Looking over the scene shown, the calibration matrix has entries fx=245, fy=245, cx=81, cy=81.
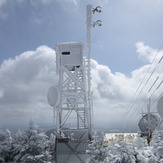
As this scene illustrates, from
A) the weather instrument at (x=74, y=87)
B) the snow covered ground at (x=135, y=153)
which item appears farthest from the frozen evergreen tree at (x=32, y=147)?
the snow covered ground at (x=135, y=153)

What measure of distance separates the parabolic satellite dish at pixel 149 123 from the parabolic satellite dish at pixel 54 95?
11621 mm

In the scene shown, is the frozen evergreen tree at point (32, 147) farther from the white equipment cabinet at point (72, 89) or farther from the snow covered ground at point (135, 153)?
the snow covered ground at point (135, 153)

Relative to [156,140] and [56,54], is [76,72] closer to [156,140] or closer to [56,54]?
[56,54]

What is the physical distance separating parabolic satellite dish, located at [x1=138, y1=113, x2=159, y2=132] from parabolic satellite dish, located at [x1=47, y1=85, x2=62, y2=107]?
38.1 ft

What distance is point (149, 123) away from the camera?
2986 cm

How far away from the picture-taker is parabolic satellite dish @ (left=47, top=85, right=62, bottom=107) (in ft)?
80.9

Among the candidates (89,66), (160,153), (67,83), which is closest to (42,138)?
(67,83)

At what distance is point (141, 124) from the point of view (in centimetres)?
3206

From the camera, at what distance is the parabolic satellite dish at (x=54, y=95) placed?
971 inches

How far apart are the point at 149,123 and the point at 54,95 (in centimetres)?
1268

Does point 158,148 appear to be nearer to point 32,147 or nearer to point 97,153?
point 97,153

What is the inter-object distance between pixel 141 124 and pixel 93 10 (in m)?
16.3

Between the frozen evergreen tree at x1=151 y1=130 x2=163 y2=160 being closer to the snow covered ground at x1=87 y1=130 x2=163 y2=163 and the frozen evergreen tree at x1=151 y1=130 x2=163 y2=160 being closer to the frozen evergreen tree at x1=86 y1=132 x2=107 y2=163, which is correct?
the snow covered ground at x1=87 y1=130 x2=163 y2=163

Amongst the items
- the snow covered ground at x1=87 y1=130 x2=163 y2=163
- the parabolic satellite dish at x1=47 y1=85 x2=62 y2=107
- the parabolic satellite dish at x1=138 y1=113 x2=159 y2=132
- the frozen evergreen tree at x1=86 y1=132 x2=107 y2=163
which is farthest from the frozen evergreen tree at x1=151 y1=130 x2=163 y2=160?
the parabolic satellite dish at x1=138 y1=113 x2=159 y2=132
